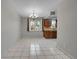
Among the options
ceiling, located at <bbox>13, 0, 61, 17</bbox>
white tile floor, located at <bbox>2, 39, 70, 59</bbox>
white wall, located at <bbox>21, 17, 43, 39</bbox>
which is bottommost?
white tile floor, located at <bbox>2, 39, 70, 59</bbox>

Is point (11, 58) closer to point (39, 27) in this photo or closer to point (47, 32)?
point (47, 32)

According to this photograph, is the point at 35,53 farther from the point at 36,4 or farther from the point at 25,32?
the point at 25,32

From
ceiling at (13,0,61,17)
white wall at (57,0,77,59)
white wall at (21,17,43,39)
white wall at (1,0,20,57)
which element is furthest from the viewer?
white wall at (21,17,43,39)

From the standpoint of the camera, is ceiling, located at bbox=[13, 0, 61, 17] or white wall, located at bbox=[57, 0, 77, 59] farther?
ceiling, located at bbox=[13, 0, 61, 17]

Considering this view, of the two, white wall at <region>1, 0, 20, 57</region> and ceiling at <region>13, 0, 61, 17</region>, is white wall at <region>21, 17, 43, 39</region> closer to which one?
ceiling at <region>13, 0, 61, 17</region>

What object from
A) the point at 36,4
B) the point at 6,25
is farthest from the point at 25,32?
the point at 6,25

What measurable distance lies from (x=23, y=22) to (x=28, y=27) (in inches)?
35.5

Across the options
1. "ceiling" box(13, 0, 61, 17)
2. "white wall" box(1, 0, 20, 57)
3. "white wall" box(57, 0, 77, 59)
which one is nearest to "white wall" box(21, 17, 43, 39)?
"ceiling" box(13, 0, 61, 17)

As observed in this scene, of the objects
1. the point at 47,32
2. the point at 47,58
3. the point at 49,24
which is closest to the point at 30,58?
the point at 47,58

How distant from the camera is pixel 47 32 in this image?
13125 millimetres

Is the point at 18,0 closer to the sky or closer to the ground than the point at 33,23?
closer to the sky

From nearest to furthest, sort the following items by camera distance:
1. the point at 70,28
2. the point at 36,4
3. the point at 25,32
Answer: the point at 70,28
the point at 36,4
the point at 25,32

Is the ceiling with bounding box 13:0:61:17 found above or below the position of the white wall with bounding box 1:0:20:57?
above

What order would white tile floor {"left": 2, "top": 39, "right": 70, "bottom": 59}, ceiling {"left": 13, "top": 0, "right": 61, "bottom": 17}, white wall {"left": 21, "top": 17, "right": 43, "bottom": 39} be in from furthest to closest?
white wall {"left": 21, "top": 17, "right": 43, "bottom": 39}
ceiling {"left": 13, "top": 0, "right": 61, "bottom": 17}
white tile floor {"left": 2, "top": 39, "right": 70, "bottom": 59}
